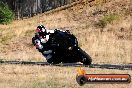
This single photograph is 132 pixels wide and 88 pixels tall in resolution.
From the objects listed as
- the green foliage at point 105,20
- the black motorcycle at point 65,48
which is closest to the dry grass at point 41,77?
the black motorcycle at point 65,48

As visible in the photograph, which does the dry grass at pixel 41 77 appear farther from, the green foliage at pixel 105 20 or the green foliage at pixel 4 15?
the green foliage at pixel 4 15

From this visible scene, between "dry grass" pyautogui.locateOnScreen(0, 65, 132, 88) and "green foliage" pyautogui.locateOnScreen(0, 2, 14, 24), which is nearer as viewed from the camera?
"dry grass" pyautogui.locateOnScreen(0, 65, 132, 88)

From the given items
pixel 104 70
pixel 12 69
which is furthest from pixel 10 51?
pixel 104 70

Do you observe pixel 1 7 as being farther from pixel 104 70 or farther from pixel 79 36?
pixel 104 70

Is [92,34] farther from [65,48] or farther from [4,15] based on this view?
[4,15]

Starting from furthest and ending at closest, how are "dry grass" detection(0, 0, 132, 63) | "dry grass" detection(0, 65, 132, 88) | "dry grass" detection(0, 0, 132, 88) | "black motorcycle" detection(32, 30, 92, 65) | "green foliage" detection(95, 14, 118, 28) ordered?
"green foliage" detection(95, 14, 118, 28) < "dry grass" detection(0, 0, 132, 63) < "dry grass" detection(0, 0, 132, 88) < "black motorcycle" detection(32, 30, 92, 65) < "dry grass" detection(0, 65, 132, 88)

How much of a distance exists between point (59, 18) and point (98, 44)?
19.9m

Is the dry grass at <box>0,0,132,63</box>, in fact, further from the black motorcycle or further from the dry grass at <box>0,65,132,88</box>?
the black motorcycle

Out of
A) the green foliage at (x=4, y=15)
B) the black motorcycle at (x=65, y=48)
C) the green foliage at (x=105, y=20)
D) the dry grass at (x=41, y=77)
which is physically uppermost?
the green foliage at (x=4, y=15)

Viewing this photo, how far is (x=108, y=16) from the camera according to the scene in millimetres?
46938

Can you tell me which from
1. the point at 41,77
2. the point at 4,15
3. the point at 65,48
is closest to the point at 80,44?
the point at 41,77

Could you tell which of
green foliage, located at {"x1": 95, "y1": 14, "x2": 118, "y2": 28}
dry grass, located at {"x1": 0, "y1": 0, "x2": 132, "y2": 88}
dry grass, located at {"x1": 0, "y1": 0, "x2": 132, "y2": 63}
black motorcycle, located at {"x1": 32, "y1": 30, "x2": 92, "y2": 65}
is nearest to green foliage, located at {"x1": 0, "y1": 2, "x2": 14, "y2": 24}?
dry grass, located at {"x1": 0, "y1": 0, "x2": 132, "y2": 88}

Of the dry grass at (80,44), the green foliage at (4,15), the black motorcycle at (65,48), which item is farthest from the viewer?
the green foliage at (4,15)

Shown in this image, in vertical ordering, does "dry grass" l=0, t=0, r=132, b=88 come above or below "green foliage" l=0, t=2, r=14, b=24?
below
